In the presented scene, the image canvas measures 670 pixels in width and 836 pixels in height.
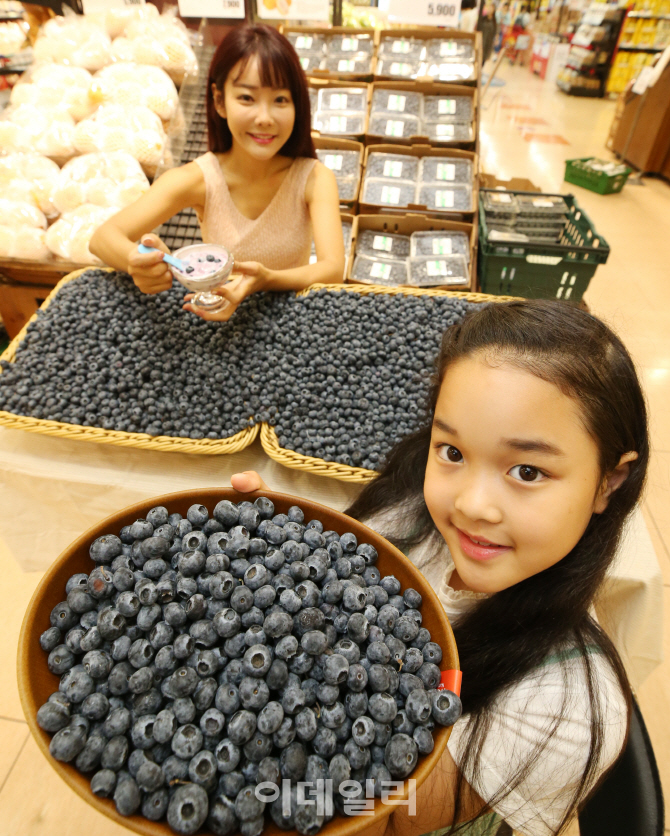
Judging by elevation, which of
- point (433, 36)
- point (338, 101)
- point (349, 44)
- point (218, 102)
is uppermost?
point (433, 36)

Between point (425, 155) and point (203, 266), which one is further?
point (425, 155)

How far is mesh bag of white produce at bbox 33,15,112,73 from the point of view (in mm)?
2818

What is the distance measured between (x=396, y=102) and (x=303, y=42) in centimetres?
88

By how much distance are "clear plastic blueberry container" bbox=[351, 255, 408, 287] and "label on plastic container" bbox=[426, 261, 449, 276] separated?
135 millimetres

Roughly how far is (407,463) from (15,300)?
218cm

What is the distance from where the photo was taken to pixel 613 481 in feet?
2.53

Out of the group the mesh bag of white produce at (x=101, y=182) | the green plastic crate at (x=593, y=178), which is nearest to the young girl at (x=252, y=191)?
the mesh bag of white produce at (x=101, y=182)

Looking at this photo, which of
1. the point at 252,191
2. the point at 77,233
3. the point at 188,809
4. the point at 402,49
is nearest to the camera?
the point at 188,809

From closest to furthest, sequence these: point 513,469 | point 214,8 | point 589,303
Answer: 1. point 513,469
2. point 214,8
3. point 589,303

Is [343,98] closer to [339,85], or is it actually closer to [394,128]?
[339,85]

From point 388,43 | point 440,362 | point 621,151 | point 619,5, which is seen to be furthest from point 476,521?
point 619,5

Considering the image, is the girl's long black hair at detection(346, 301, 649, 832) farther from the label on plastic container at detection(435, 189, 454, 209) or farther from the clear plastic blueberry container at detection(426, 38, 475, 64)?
the clear plastic blueberry container at detection(426, 38, 475, 64)

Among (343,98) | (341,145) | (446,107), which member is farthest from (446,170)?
(343,98)

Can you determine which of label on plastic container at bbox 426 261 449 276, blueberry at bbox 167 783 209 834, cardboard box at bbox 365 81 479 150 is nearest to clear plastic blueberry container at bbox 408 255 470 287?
label on plastic container at bbox 426 261 449 276
